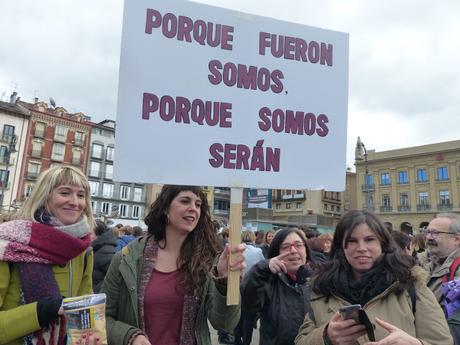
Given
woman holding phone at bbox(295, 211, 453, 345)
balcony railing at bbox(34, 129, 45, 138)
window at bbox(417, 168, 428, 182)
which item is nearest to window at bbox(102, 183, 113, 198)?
balcony railing at bbox(34, 129, 45, 138)

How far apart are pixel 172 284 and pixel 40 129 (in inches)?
1909

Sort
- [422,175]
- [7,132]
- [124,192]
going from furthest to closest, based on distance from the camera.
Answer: [124,192], [422,175], [7,132]

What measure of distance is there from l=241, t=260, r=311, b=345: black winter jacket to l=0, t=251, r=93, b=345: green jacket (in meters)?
1.36

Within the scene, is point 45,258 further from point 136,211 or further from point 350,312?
point 136,211

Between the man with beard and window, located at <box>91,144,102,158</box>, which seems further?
window, located at <box>91,144,102,158</box>

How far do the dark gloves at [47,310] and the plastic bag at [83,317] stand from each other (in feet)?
1.08

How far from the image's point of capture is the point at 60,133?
154ft

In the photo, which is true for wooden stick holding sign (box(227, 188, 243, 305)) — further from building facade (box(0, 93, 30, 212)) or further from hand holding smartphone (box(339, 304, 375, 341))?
building facade (box(0, 93, 30, 212))

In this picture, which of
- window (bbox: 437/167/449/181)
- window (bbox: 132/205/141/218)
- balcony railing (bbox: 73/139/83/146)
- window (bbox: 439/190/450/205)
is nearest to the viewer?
window (bbox: 439/190/450/205)

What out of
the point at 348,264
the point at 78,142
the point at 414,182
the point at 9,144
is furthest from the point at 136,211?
the point at 348,264

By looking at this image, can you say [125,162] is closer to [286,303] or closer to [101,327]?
[101,327]

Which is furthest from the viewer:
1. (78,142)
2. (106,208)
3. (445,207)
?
(106,208)

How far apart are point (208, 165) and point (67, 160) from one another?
5017 cm

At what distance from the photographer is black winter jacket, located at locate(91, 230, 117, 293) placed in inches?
183
